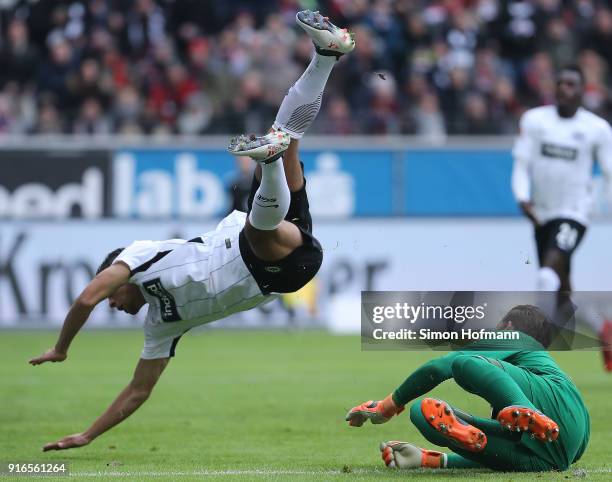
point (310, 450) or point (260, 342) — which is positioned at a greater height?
point (310, 450)

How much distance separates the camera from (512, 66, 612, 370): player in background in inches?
484

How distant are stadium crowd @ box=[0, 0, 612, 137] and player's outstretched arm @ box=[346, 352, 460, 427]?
1301 cm

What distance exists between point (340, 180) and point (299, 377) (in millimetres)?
6369

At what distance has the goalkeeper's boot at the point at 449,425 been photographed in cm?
673

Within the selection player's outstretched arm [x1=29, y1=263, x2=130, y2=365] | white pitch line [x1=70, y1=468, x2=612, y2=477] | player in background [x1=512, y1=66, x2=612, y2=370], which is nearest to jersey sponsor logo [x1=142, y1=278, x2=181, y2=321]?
player's outstretched arm [x1=29, y1=263, x2=130, y2=365]

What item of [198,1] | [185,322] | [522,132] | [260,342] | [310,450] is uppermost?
[198,1]

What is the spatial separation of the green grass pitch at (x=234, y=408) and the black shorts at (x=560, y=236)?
1.29 m

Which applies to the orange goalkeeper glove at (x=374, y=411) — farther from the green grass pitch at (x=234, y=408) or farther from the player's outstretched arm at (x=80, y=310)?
the player's outstretched arm at (x=80, y=310)

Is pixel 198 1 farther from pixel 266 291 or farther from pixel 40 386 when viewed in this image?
pixel 266 291

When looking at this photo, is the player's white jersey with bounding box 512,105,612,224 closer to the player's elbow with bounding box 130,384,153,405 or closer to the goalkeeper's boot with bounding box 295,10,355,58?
the goalkeeper's boot with bounding box 295,10,355,58

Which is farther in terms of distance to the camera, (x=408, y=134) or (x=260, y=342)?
(x=408, y=134)

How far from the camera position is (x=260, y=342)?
17016mm

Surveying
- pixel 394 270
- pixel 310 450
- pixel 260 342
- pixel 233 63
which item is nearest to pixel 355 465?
pixel 310 450

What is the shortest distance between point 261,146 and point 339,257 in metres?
11.0
